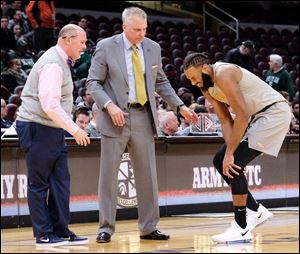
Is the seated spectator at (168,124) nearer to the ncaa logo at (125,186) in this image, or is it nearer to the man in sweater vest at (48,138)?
the ncaa logo at (125,186)

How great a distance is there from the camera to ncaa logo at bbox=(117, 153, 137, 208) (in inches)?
394

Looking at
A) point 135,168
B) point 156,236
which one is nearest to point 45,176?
point 135,168

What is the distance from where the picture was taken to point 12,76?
13.8 metres

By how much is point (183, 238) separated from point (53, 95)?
1.81 metres

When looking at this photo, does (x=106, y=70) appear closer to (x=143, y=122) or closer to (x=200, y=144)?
(x=143, y=122)

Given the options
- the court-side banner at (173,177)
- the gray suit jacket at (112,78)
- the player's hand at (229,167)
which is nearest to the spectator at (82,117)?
the court-side banner at (173,177)

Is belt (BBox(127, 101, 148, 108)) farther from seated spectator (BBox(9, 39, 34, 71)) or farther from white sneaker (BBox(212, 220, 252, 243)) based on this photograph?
seated spectator (BBox(9, 39, 34, 71))

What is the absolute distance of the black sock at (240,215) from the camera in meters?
6.77

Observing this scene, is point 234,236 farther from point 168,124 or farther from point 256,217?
point 168,124

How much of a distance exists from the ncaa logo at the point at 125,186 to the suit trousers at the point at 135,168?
2608 mm

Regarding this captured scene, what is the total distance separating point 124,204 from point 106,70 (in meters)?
3.10

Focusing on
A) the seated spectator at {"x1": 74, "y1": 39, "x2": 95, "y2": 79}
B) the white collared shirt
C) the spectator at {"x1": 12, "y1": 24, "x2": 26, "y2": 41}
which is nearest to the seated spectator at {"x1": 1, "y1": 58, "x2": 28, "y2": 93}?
the seated spectator at {"x1": 74, "y1": 39, "x2": 95, "y2": 79}

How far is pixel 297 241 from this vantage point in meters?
6.88

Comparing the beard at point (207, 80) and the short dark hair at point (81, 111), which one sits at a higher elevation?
the beard at point (207, 80)
